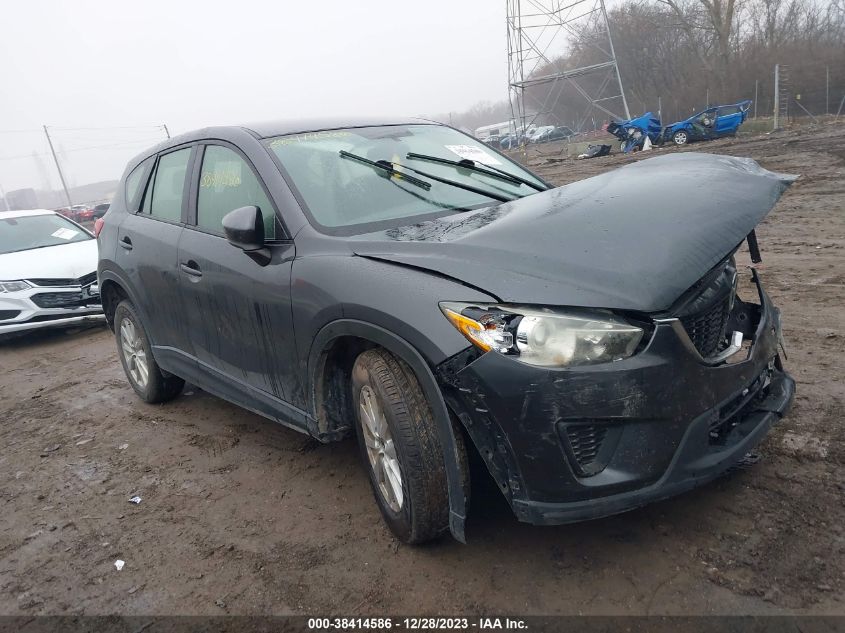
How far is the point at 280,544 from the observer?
2.87 meters

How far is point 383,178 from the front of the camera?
3.25m

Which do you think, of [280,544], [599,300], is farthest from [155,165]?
[599,300]

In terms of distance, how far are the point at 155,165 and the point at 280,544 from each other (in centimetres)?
281

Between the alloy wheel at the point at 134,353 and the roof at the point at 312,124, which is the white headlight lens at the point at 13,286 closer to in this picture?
the alloy wheel at the point at 134,353

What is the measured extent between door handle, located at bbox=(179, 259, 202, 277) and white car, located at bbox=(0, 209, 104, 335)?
14.4 feet

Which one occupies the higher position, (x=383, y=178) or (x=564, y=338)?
(x=383, y=178)

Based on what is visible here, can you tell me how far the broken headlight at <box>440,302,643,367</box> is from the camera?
2080mm

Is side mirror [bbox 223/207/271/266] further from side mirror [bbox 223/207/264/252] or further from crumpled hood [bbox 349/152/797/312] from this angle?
crumpled hood [bbox 349/152/797/312]

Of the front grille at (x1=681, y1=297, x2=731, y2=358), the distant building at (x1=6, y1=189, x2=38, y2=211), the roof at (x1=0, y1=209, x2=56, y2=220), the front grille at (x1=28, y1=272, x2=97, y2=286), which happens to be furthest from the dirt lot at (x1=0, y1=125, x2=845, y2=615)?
the distant building at (x1=6, y1=189, x2=38, y2=211)

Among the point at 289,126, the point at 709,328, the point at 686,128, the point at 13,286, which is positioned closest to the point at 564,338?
the point at 709,328

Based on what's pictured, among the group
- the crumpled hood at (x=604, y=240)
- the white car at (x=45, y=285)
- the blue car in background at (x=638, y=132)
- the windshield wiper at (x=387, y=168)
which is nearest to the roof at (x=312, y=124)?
the windshield wiper at (x=387, y=168)

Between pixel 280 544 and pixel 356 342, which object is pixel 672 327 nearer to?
pixel 356 342

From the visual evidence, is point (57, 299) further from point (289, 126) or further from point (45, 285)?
point (289, 126)

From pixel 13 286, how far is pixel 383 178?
5971 millimetres
